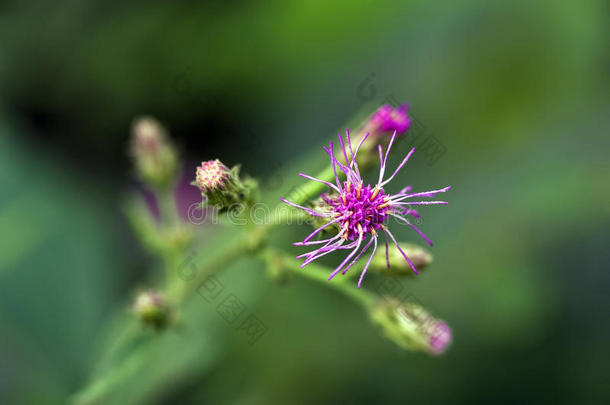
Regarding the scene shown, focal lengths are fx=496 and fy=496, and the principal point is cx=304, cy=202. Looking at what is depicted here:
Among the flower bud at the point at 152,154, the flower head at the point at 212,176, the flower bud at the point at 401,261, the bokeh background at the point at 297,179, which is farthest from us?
the bokeh background at the point at 297,179

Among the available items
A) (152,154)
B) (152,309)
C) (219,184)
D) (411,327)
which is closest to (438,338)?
(411,327)

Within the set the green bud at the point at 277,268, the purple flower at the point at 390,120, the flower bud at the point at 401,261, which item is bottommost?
the flower bud at the point at 401,261

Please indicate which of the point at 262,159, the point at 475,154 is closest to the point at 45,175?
the point at 262,159

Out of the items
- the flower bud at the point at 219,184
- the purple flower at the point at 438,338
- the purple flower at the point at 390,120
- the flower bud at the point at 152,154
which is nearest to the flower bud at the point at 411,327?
the purple flower at the point at 438,338

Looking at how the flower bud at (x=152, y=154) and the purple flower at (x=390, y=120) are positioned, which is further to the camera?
the flower bud at (x=152, y=154)

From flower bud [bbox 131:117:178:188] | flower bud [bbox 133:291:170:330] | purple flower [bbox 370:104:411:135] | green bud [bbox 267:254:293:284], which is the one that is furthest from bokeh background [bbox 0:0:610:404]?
purple flower [bbox 370:104:411:135]

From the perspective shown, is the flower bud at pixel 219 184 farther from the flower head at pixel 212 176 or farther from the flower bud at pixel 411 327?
the flower bud at pixel 411 327
